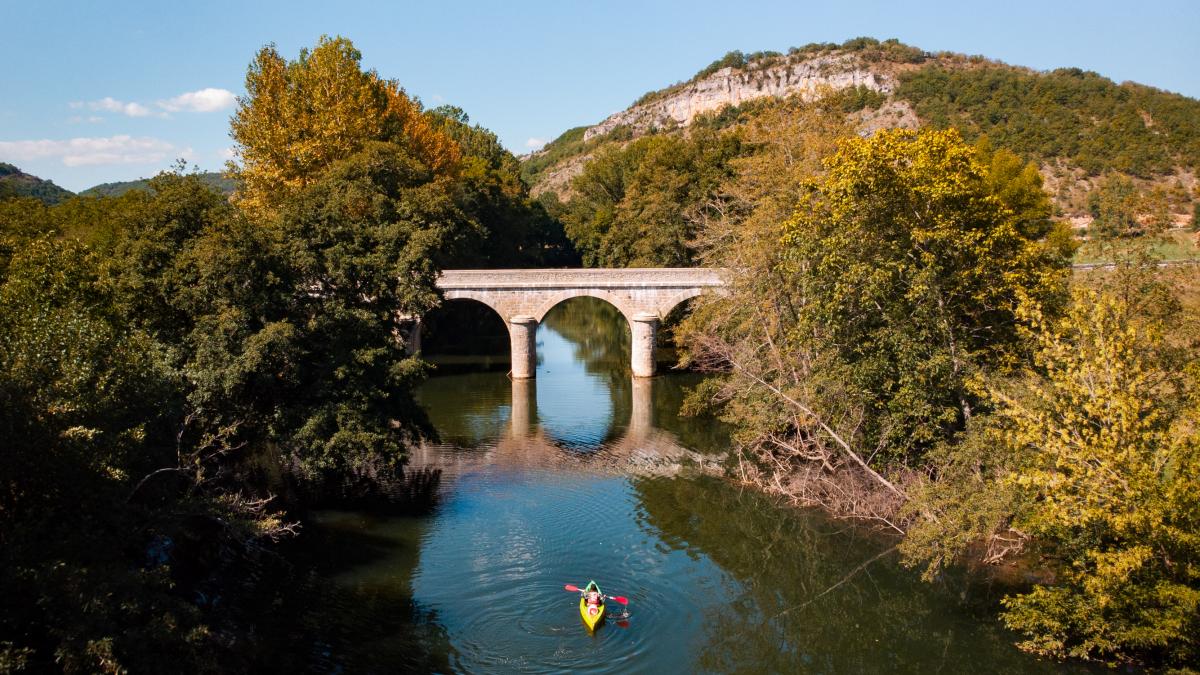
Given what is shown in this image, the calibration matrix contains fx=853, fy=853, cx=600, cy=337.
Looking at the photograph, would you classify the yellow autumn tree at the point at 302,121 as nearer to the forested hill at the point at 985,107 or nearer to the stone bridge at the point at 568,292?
the stone bridge at the point at 568,292

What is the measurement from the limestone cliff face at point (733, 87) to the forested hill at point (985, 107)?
0.80 feet

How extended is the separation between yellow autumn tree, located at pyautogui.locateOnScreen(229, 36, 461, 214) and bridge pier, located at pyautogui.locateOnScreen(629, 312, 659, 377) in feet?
51.4

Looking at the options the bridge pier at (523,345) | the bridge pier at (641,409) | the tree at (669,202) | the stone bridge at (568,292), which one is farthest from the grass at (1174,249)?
the bridge pier at (523,345)

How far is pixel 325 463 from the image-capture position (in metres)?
21.4

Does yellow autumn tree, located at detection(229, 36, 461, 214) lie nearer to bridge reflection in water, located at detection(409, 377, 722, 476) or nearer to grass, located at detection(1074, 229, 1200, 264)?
bridge reflection in water, located at detection(409, 377, 722, 476)

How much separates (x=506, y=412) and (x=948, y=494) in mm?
22073

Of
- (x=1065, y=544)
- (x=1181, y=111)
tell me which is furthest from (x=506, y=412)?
(x=1181, y=111)

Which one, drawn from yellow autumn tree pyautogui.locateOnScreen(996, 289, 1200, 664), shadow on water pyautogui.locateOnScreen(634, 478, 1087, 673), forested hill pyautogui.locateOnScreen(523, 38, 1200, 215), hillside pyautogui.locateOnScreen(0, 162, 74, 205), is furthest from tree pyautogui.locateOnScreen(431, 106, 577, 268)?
hillside pyautogui.locateOnScreen(0, 162, 74, 205)

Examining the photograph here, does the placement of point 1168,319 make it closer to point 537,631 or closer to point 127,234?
point 537,631

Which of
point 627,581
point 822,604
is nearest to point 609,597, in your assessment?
point 627,581

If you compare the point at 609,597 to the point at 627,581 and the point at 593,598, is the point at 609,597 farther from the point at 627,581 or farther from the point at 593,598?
the point at 627,581

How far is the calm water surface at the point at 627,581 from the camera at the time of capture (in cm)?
1658

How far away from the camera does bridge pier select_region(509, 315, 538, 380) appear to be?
142 feet

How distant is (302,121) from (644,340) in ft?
64.7
